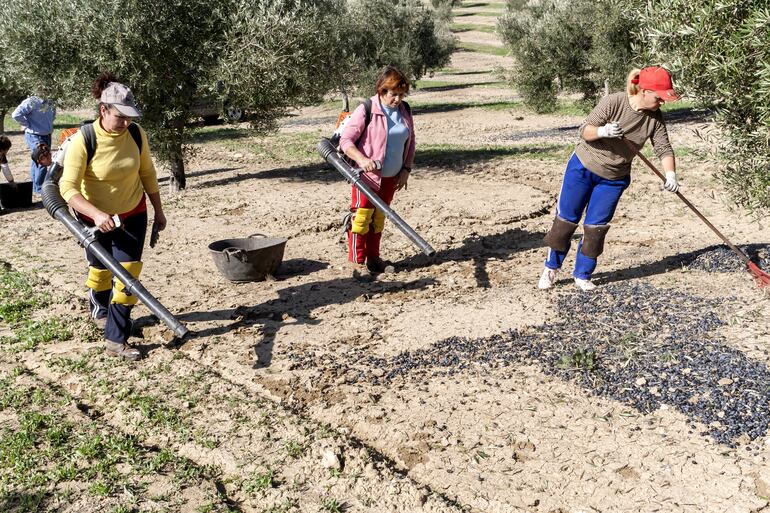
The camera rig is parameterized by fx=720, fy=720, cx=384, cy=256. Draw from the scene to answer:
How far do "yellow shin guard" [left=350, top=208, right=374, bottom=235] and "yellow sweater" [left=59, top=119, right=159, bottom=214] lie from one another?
2500 millimetres

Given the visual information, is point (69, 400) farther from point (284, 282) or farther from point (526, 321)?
point (526, 321)

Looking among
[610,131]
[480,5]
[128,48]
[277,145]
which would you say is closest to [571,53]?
[277,145]

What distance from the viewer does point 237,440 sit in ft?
15.4

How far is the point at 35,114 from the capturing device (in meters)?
12.9

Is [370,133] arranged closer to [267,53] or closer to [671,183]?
[671,183]

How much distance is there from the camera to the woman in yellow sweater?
17.8ft

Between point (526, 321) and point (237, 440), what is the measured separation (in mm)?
2892

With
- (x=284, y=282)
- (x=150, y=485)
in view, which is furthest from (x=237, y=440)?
(x=284, y=282)

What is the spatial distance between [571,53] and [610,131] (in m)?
15.6

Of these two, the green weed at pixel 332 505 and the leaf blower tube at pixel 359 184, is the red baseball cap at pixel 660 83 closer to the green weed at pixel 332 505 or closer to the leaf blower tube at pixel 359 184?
the leaf blower tube at pixel 359 184

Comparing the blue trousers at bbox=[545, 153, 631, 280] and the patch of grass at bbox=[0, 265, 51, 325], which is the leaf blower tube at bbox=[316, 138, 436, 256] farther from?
the patch of grass at bbox=[0, 265, 51, 325]

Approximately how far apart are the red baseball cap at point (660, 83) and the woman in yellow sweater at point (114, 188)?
162 inches

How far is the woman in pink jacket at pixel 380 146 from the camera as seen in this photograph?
7.30m

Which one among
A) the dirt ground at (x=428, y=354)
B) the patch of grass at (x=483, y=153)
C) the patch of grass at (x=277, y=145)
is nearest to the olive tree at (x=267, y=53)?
→ the dirt ground at (x=428, y=354)
